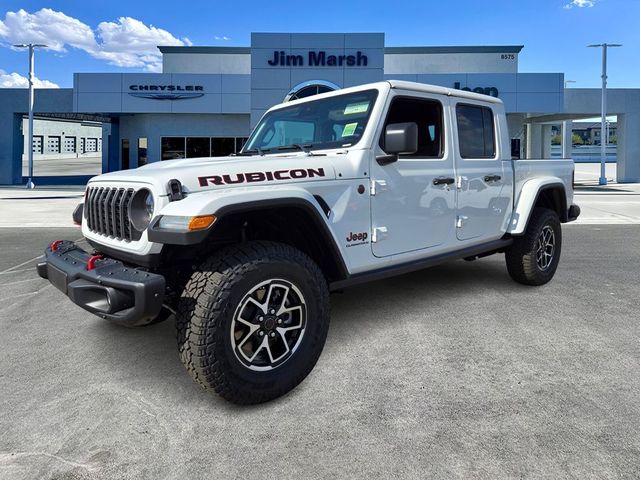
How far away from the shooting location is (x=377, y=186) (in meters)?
3.50

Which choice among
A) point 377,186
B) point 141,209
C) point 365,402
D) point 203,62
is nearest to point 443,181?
point 377,186

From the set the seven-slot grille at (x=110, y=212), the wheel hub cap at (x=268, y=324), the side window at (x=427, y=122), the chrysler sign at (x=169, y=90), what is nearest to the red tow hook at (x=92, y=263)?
the seven-slot grille at (x=110, y=212)

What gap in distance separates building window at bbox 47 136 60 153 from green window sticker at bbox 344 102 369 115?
3104 inches

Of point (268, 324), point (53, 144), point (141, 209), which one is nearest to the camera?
point (268, 324)

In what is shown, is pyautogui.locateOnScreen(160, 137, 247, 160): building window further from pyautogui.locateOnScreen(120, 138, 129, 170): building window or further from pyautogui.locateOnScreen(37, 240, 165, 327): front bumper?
pyautogui.locateOnScreen(37, 240, 165, 327): front bumper

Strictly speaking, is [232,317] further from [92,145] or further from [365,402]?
[92,145]

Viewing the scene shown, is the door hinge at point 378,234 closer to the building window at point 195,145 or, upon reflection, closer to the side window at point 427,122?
the side window at point 427,122

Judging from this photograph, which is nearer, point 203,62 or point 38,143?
point 203,62

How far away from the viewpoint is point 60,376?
10.6ft

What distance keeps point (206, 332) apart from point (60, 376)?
1.35 meters

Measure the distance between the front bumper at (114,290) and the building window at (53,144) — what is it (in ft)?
259

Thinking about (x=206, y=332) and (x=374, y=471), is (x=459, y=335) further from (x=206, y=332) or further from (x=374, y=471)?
(x=206, y=332)

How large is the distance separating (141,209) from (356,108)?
1.76 metres

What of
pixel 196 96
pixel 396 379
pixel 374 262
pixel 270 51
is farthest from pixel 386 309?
pixel 196 96
